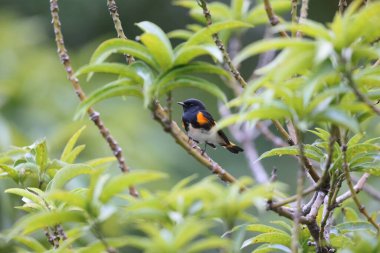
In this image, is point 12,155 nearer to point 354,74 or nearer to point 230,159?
point 354,74

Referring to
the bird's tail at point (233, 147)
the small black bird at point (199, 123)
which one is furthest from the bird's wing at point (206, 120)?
the bird's tail at point (233, 147)

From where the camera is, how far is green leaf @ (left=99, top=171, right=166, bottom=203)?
1.50 m

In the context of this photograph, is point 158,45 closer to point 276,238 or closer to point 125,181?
point 125,181

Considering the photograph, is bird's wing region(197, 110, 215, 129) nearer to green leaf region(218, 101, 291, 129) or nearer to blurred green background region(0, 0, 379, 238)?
blurred green background region(0, 0, 379, 238)

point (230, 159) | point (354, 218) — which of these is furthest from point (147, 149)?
point (354, 218)

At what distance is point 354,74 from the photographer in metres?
1.66

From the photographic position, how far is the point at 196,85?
1717 mm

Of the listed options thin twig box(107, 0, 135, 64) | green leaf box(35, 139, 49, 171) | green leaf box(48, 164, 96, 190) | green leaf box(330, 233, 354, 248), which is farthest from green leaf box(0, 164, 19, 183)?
green leaf box(330, 233, 354, 248)

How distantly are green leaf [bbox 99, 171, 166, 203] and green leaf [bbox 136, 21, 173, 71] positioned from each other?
1.13 feet

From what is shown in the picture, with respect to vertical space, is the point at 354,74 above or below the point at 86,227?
above

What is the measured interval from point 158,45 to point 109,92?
0.18m

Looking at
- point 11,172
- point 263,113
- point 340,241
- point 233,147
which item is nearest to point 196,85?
point 263,113

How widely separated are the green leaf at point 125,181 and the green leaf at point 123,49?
35 cm

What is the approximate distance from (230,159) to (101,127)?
19.9 feet
